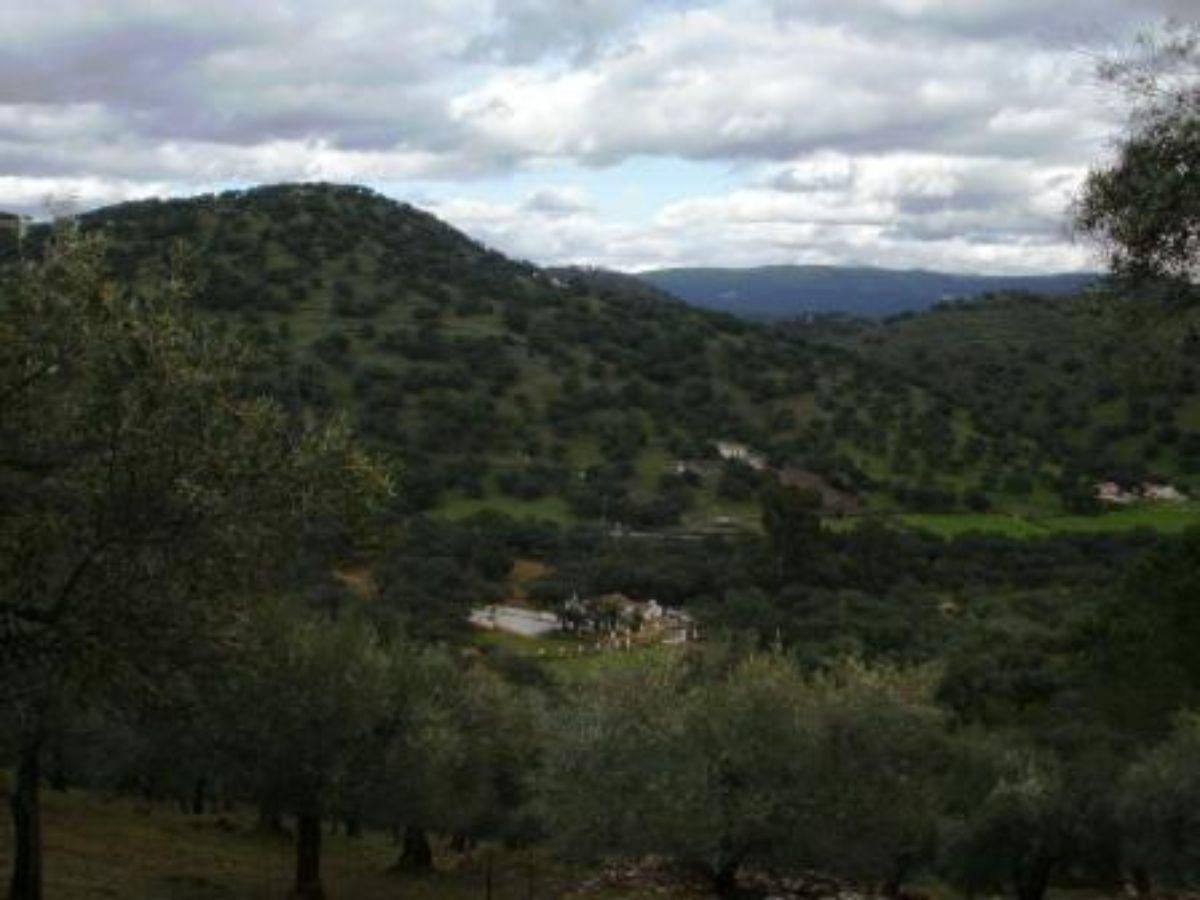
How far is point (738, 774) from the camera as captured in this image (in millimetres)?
33344

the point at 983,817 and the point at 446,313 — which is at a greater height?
the point at 446,313

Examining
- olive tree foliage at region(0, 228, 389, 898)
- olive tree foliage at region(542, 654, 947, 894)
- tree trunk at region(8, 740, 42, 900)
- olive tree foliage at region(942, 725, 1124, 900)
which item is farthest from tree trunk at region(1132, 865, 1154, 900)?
olive tree foliage at region(0, 228, 389, 898)

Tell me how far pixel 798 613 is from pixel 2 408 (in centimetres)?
10280

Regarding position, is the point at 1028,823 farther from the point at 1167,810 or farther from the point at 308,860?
the point at 308,860

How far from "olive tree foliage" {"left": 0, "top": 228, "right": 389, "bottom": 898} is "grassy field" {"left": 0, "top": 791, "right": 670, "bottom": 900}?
16974 mm

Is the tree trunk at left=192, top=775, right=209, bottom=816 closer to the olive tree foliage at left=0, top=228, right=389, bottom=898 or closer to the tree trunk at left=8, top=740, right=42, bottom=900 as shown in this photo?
the tree trunk at left=8, top=740, right=42, bottom=900

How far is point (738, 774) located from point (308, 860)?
11508 millimetres

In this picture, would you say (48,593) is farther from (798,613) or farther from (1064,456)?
(1064,456)

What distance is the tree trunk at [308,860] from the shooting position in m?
33.2

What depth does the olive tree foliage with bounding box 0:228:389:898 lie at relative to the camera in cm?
1423

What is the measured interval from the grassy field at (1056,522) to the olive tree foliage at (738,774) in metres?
109

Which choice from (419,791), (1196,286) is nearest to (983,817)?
(419,791)

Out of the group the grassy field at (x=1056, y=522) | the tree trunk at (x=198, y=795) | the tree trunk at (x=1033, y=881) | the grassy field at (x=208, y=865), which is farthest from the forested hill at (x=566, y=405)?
the tree trunk at (x=1033, y=881)

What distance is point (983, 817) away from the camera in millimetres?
44000
